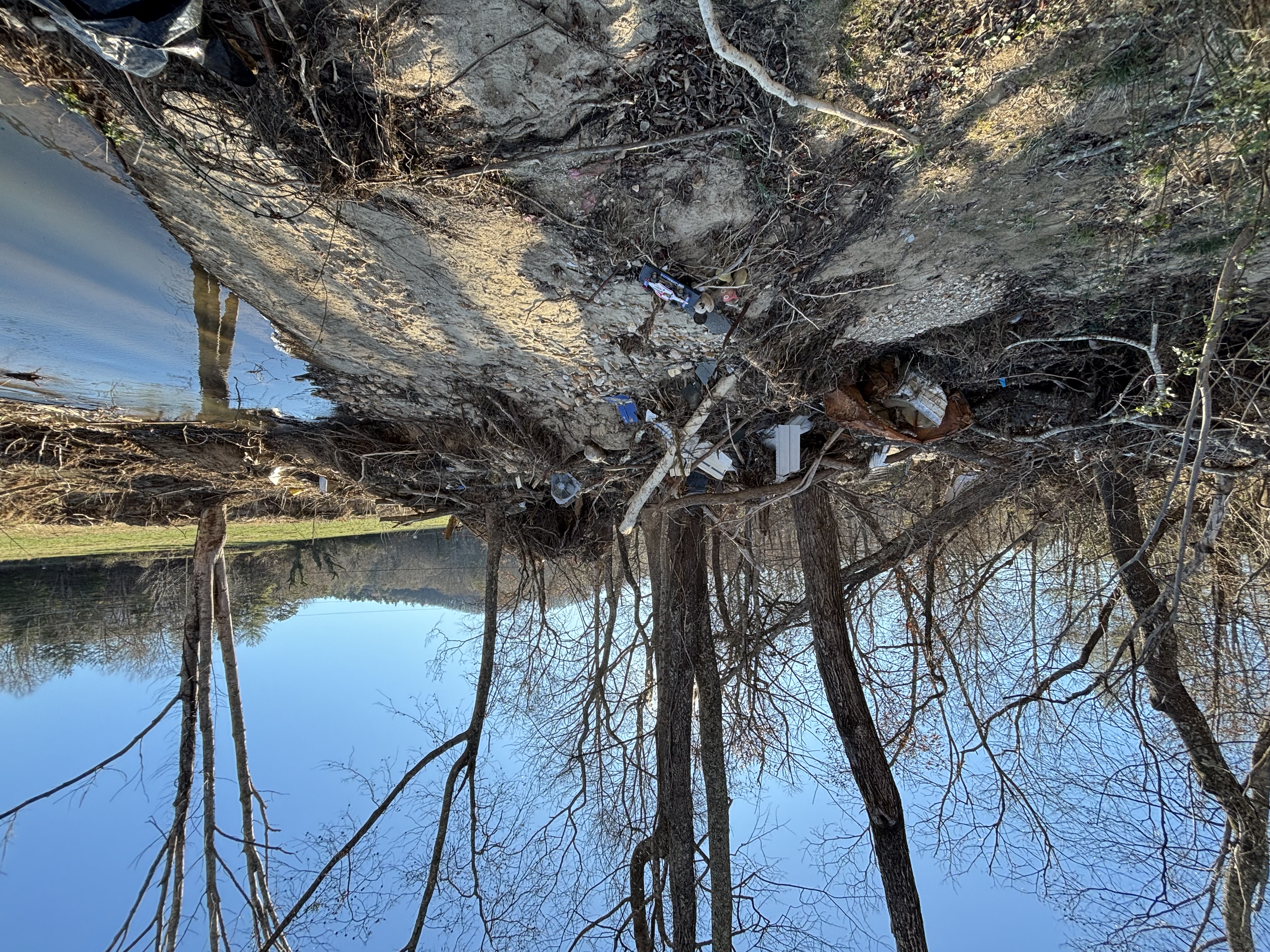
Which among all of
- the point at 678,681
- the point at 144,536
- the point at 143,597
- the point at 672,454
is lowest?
the point at 678,681

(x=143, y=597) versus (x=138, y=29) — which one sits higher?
(x=143, y=597)

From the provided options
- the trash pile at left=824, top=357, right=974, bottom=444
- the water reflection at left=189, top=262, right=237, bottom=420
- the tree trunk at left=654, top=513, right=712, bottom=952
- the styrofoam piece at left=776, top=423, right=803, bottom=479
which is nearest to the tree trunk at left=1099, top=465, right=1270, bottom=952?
the trash pile at left=824, top=357, right=974, bottom=444

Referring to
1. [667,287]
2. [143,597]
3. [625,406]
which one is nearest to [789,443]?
[625,406]

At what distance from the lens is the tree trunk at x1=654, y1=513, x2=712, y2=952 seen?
172 inches

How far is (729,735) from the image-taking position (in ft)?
18.0

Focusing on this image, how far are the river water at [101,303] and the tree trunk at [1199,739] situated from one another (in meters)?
5.00

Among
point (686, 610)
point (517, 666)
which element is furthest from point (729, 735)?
point (517, 666)

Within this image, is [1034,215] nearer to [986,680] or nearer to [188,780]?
[986,680]

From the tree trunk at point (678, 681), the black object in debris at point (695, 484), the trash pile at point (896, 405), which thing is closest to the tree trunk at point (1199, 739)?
the trash pile at point (896, 405)

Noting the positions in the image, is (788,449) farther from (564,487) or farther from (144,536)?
(144,536)

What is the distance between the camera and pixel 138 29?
1607mm

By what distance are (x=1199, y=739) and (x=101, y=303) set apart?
6453 millimetres

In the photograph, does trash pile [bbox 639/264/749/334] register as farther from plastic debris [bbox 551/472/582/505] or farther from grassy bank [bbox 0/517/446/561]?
grassy bank [bbox 0/517/446/561]

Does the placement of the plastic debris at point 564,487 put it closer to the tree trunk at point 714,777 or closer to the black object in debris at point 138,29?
the tree trunk at point 714,777
